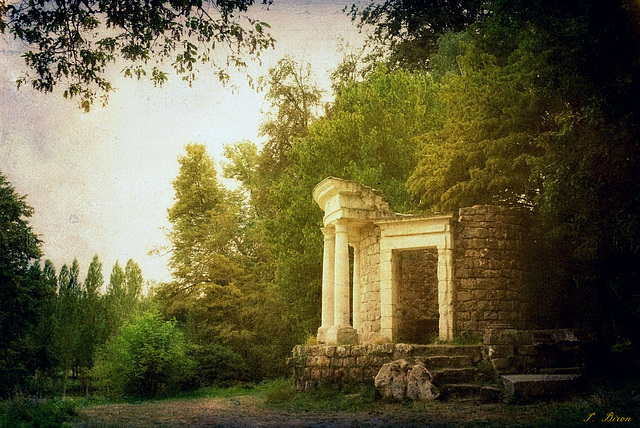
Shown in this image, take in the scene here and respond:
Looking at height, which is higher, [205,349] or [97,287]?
[97,287]

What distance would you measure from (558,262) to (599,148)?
231 inches

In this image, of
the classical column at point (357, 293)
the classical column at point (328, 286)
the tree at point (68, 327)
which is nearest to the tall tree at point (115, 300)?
the tree at point (68, 327)

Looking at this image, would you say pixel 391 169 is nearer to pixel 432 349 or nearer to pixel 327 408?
pixel 432 349

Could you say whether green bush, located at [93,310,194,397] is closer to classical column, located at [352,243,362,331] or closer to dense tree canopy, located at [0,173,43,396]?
dense tree canopy, located at [0,173,43,396]

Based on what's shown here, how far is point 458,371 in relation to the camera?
11.0 meters

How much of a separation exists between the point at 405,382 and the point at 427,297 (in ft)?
20.6

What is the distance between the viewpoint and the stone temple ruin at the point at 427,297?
11469mm

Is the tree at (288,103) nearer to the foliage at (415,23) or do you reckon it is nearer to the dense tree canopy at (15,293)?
the foliage at (415,23)

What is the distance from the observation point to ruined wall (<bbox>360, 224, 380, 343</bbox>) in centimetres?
1493

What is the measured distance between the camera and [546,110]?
15.6m

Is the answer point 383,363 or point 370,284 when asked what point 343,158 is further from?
point 383,363

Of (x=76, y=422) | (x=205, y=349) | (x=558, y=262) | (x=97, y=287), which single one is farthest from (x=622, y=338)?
(x=97, y=287)

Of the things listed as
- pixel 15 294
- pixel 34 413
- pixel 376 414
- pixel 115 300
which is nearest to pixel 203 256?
pixel 15 294

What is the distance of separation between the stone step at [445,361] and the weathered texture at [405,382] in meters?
0.69
